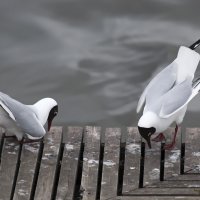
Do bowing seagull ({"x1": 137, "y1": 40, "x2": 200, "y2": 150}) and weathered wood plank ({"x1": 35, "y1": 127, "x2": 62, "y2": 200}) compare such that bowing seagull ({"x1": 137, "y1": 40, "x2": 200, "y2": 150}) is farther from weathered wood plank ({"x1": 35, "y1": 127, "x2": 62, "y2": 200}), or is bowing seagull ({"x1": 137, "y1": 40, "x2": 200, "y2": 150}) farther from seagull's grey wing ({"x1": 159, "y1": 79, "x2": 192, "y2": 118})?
weathered wood plank ({"x1": 35, "y1": 127, "x2": 62, "y2": 200})

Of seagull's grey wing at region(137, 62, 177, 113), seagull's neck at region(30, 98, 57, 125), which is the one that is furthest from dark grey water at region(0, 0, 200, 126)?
seagull's grey wing at region(137, 62, 177, 113)

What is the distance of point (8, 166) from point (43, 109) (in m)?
0.52

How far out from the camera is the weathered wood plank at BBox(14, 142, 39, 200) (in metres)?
4.29

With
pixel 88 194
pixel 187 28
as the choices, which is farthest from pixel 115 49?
pixel 88 194

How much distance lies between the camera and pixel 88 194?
4.27m

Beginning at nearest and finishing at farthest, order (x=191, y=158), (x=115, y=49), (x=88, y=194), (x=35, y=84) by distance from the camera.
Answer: (x=88, y=194)
(x=191, y=158)
(x=35, y=84)
(x=115, y=49)

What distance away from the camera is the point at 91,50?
725 centimetres

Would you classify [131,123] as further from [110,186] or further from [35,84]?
[110,186]

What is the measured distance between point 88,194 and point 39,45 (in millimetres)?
3309

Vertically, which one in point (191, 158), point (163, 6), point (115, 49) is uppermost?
point (163, 6)

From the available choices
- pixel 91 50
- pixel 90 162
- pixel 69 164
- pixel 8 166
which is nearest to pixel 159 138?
pixel 90 162

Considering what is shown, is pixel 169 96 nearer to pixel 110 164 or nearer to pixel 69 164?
pixel 110 164

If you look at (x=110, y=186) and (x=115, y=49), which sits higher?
(x=115, y=49)

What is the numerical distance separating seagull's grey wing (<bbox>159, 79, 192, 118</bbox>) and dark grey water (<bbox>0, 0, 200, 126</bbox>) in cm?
157
